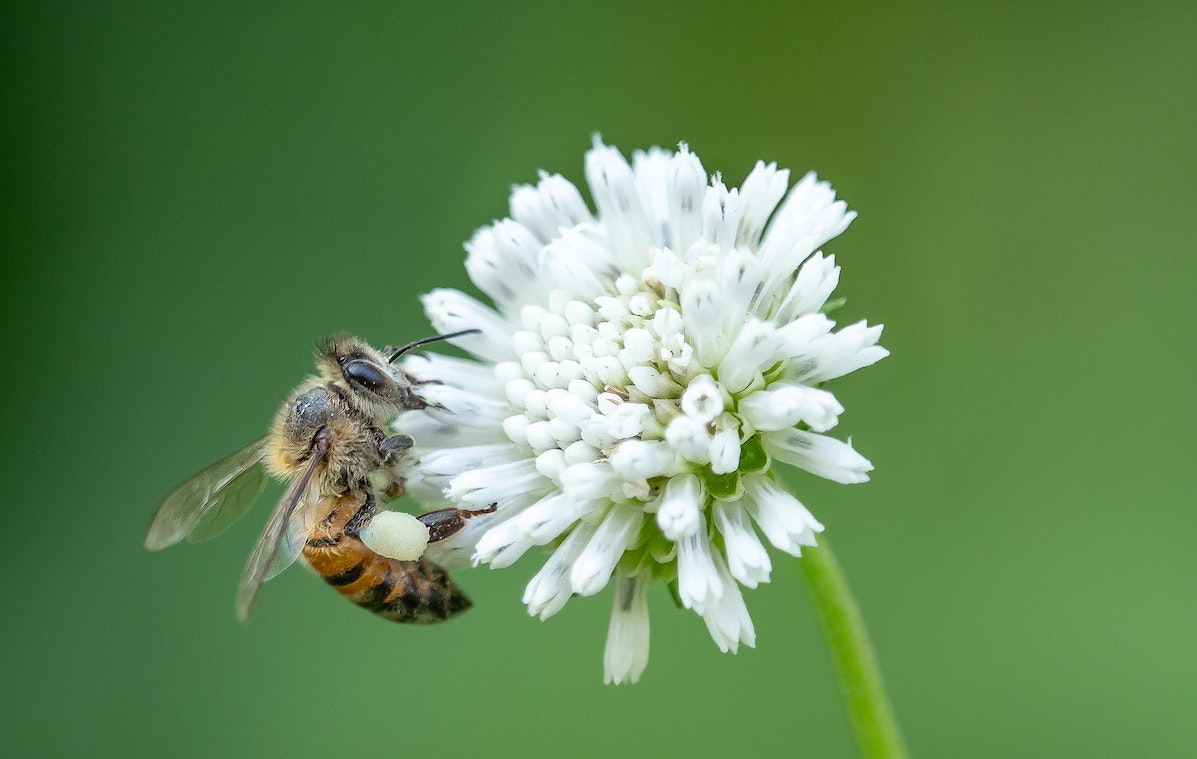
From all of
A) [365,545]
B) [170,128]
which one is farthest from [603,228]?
[170,128]

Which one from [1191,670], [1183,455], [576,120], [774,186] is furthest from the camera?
[576,120]

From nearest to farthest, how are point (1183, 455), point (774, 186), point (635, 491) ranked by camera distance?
point (635, 491)
point (774, 186)
point (1183, 455)

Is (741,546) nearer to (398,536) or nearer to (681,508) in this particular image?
(681,508)

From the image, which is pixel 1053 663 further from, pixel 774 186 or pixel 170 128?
pixel 170 128

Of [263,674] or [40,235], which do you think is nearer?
[263,674]

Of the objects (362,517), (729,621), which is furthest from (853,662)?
(362,517)

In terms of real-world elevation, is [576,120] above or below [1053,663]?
above

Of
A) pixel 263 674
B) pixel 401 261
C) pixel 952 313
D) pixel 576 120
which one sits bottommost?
pixel 263 674
